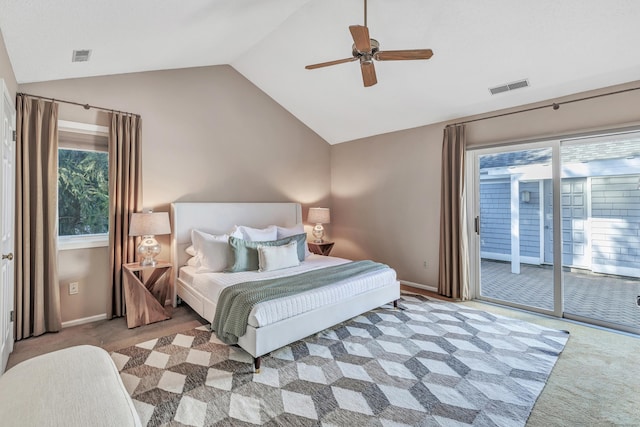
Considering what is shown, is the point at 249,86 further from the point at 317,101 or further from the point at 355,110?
the point at 355,110

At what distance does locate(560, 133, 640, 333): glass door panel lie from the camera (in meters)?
3.16

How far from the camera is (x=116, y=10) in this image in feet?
7.00

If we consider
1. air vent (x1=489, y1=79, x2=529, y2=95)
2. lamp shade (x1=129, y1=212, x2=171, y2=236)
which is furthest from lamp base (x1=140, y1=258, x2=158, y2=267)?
air vent (x1=489, y1=79, x2=529, y2=95)

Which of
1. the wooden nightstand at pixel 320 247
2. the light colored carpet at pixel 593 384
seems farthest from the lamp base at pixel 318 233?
the light colored carpet at pixel 593 384

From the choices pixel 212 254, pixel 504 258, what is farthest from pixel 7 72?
pixel 504 258

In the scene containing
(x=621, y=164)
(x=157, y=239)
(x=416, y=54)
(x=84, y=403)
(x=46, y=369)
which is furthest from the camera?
(x=157, y=239)

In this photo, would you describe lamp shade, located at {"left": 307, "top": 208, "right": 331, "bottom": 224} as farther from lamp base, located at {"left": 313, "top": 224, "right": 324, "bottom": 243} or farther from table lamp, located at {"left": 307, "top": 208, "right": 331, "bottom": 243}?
lamp base, located at {"left": 313, "top": 224, "right": 324, "bottom": 243}

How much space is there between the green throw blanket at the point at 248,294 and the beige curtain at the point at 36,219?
69.1 inches

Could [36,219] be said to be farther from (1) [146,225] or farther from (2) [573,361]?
(2) [573,361]

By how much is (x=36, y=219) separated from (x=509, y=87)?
5194 mm

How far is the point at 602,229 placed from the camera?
3340 mm

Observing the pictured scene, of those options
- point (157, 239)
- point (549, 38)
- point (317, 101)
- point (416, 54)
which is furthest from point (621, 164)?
point (157, 239)

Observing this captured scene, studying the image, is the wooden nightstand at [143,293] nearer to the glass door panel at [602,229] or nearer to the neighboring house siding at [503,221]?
the neighboring house siding at [503,221]

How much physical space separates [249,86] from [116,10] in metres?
2.68
